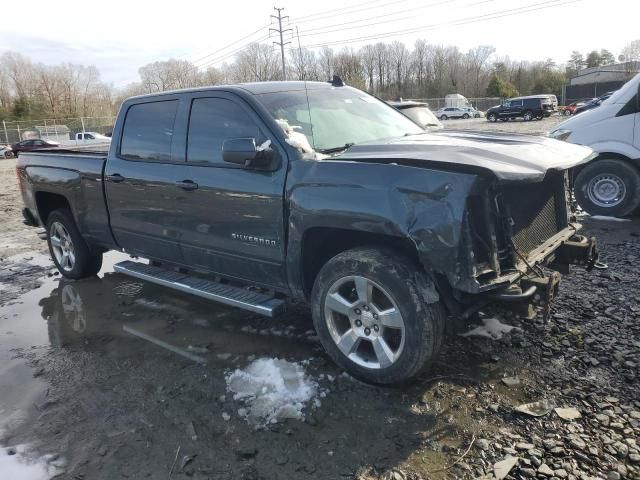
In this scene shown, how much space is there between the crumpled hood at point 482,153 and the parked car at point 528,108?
4007cm

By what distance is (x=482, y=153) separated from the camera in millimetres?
3184

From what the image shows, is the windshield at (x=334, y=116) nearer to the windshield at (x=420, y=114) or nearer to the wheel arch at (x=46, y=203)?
the wheel arch at (x=46, y=203)

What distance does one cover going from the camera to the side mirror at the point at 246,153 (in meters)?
3.47

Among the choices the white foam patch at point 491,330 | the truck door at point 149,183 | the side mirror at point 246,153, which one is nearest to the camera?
the side mirror at point 246,153

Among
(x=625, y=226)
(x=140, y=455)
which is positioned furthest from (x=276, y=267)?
(x=625, y=226)

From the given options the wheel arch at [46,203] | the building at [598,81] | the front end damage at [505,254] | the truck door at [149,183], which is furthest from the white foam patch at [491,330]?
the building at [598,81]

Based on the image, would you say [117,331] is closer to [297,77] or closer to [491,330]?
[491,330]

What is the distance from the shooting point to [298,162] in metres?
3.51

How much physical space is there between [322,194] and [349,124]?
1105 millimetres

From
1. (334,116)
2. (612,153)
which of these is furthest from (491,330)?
(612,153)

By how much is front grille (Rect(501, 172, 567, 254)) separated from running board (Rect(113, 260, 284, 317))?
175 centimetres

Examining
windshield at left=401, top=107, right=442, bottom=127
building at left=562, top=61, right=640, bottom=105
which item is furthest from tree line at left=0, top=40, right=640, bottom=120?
windshield at left=401, top=107, right=442, bottom=127

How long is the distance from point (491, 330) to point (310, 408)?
1.69 m

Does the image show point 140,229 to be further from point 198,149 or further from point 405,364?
point 405,364
